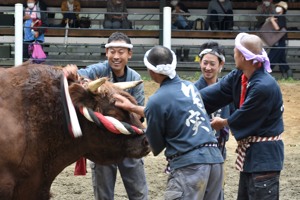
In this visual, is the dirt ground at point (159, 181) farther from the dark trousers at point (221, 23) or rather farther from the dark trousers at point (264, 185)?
the dark trousers at point (221, 23)

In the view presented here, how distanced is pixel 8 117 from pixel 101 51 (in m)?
10.6

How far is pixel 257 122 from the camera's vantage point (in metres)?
5.81

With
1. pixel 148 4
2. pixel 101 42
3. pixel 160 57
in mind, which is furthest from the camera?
pixel 148 4

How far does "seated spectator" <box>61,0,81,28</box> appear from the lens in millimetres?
16000

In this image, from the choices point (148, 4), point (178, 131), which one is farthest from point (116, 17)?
point (178, 131)

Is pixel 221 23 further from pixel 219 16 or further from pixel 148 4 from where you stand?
pixel 148 4

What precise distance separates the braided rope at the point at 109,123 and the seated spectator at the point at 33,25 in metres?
9.40

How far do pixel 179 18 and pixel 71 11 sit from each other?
2.30m

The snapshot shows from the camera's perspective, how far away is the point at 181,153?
560 cm

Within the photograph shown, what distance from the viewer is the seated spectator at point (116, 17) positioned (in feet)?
51.4

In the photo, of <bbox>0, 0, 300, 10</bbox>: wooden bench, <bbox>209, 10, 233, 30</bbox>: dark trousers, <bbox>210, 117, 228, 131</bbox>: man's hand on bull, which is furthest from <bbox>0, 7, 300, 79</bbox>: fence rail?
<bbox>210, 117, 228, 131</bbox>: man's hand on bull

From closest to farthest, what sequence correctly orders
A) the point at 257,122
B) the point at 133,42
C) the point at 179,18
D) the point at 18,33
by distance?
the point at 257,122 < the point at 18,33 < the point at 179,18 < the point at 133,42

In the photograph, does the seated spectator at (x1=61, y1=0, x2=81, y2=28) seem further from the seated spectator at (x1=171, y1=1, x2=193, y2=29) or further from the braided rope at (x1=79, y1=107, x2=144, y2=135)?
the braided rope at (x1=79, y1=107, x2=144, y2=135)

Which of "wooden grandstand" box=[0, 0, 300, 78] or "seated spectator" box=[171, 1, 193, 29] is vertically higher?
"seated spectator" box=[171, 1, 193, 29]
